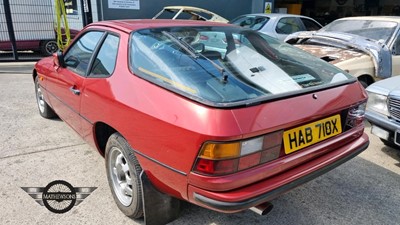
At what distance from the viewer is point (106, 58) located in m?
2.60

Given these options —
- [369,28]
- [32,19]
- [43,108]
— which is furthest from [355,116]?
[32,19]

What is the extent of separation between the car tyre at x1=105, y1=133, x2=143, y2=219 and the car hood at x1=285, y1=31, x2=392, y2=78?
12.8 feet

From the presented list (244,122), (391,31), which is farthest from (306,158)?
(391,31)

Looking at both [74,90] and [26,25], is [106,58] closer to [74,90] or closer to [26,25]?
[74,90]

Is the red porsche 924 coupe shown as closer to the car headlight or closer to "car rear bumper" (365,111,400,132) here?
"car rear bumper" (365,111,400,132)

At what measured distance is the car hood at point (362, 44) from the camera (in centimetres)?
462

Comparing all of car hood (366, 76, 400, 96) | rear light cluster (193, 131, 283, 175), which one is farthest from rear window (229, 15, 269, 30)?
rear light cluster (193, 131, 283, 175)

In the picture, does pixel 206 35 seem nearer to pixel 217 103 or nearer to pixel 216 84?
pixel 216 84

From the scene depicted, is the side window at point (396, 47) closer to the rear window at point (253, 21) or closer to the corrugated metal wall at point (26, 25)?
the rear window at point (253, 21)

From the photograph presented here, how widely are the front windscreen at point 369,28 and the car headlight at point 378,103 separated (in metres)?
2.12

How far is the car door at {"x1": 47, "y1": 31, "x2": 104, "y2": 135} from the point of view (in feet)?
9.39

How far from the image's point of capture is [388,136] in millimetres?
3201

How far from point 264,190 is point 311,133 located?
53 centimetres

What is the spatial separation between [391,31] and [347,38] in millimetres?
743
